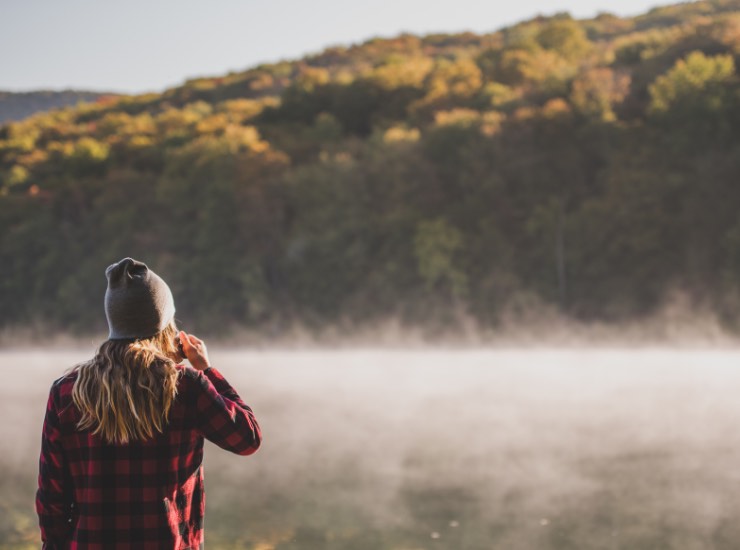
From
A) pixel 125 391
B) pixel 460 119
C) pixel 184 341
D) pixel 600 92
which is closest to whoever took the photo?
pixel 125 391

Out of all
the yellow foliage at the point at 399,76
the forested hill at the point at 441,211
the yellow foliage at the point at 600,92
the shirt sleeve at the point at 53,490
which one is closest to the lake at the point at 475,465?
the shirt sleeve at the point at 53,490

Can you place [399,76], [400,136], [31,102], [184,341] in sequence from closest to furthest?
[184,341] < [400,136] < [399,76] < [31,102]

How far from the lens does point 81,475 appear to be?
2107mm

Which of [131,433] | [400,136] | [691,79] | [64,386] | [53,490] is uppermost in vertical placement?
[691,79]

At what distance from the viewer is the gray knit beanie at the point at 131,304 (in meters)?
2.08

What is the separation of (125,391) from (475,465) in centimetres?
677

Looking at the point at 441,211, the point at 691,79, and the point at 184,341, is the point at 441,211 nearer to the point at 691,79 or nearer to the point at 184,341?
the point at 691,79

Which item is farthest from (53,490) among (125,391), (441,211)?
(441,211)

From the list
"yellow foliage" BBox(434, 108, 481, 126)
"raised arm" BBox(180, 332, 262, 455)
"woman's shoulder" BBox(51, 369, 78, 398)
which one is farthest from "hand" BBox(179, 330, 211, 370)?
"yellow foliage" BBox(434, 108, 481, 126)

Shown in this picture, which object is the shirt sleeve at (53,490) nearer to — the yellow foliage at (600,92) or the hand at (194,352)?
the hand at (194,352)

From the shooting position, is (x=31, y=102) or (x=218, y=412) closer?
(x=218, y=412)

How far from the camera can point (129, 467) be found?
81.6 inches

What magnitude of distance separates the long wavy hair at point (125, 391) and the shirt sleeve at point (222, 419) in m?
0.07

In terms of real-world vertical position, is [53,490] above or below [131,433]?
below
